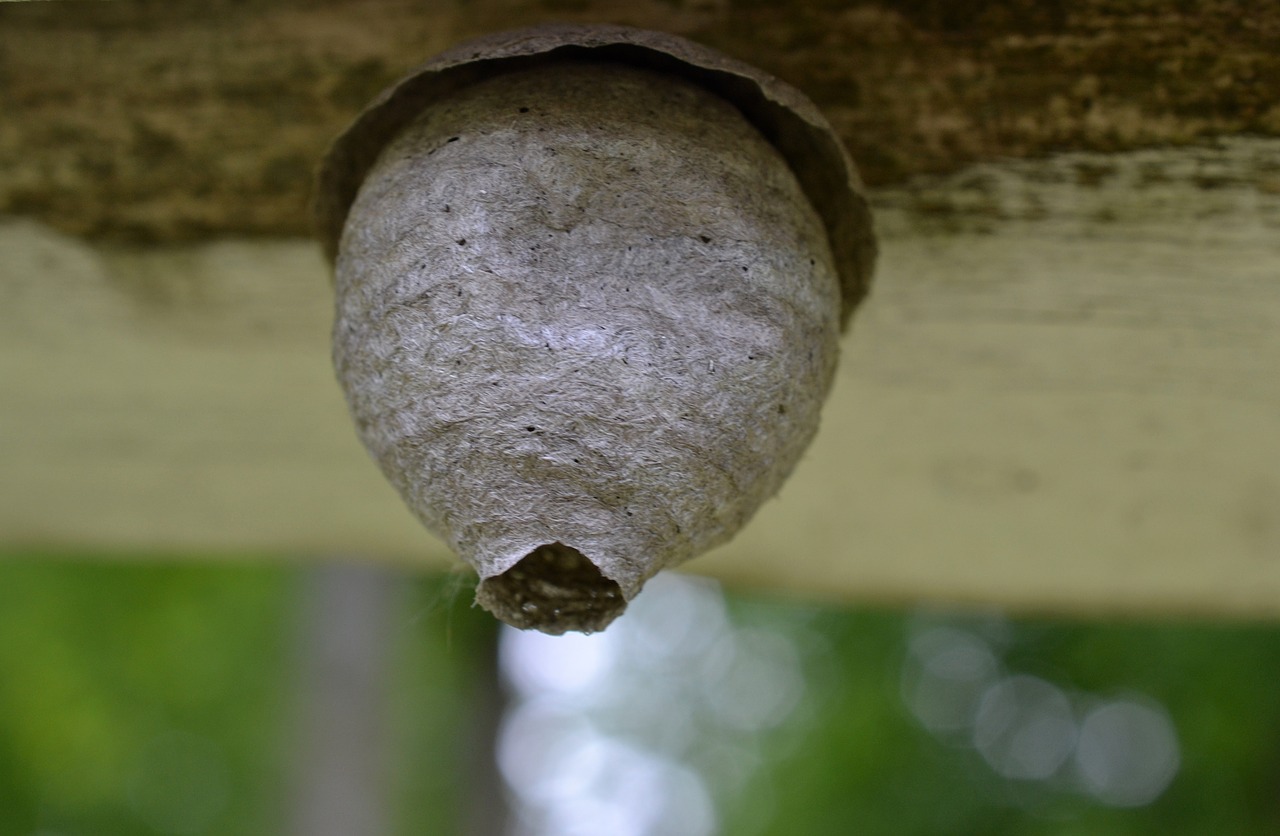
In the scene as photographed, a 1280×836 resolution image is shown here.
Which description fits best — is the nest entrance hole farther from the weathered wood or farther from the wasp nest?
the weathered wood

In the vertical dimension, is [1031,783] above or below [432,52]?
below

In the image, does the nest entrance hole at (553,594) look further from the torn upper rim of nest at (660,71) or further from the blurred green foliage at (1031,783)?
the blurred green foliage at (1031,783)

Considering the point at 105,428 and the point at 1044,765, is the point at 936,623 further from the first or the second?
the point at 105,428

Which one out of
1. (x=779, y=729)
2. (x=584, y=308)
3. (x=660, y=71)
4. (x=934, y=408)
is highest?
(x=660, y=71)

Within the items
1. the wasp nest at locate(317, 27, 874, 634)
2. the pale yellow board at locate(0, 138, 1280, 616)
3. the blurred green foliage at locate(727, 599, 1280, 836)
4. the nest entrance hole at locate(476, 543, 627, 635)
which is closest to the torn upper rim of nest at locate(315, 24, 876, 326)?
the wasp nest at locate(317, 27, 874, 634)

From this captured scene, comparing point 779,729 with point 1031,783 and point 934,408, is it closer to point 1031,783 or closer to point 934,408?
point 1031,783

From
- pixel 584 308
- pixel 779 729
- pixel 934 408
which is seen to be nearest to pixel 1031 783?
pixel 779 729

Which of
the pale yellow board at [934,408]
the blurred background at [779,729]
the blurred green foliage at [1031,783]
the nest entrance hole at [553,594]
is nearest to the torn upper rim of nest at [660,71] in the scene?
the pale yellow board at [934,408]
